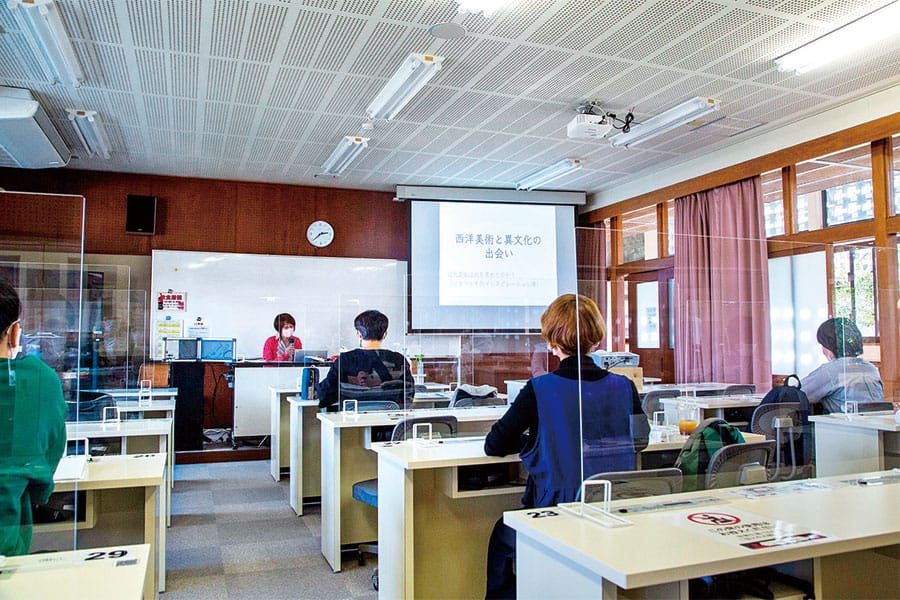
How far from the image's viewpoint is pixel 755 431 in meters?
2.66

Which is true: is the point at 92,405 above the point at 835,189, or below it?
below

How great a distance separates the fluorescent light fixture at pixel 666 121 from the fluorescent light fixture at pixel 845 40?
Result: 0.61 m

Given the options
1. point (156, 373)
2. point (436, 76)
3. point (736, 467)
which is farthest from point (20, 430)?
point (156, 373)

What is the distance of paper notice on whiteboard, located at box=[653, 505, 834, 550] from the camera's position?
5.31ft

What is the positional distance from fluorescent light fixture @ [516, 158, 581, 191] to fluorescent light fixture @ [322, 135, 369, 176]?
1985mm

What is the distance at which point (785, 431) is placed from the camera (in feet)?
8.54

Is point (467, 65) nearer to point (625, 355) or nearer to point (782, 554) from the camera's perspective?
point (625, 355)

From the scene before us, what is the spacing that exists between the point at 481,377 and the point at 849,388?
6.83 feet

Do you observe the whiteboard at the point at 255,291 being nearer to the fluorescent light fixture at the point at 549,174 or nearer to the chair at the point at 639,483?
the fluorescent light fixture at the point at 549,174

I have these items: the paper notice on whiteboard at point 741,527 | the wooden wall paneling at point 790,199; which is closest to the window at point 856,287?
the paper notice on whiteboard at point 741,527

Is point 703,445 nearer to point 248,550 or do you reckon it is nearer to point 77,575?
point 77,575

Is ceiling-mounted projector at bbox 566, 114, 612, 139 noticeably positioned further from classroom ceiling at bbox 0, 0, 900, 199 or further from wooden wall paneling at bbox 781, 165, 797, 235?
wooden wall paneling at bbox 781, 165, 797, 235

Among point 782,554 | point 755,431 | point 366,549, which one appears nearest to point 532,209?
point 366,549

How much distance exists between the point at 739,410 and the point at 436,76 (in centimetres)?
313
